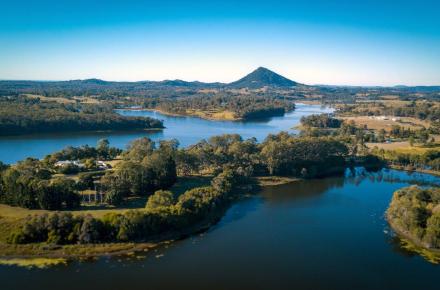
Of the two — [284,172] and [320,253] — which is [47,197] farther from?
[284,172]

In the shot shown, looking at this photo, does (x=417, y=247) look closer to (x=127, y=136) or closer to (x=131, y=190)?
(x=131, y=190)

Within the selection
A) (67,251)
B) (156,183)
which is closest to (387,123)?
(156,183)

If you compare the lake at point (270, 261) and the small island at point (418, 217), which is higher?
the small island at point (418, 217)

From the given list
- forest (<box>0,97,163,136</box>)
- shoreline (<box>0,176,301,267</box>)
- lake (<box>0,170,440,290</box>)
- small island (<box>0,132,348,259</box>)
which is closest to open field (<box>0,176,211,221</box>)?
small island (<box>0,132,348,259</box>)

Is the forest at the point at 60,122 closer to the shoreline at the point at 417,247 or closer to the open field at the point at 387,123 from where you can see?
the open field at the point at 387,123


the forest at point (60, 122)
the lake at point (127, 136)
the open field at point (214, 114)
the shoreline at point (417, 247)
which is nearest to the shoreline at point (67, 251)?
the shoreline at point (417, 247)

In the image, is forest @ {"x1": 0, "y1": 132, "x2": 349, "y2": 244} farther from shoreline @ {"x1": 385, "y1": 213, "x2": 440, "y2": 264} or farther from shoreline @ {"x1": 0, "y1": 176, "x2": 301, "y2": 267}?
shoreline @ {"x1": 385, "y1": 213, "x2": 440, "y2": 264}

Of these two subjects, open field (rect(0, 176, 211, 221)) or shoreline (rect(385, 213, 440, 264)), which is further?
open field (rect(0, 176, 211, 221))
